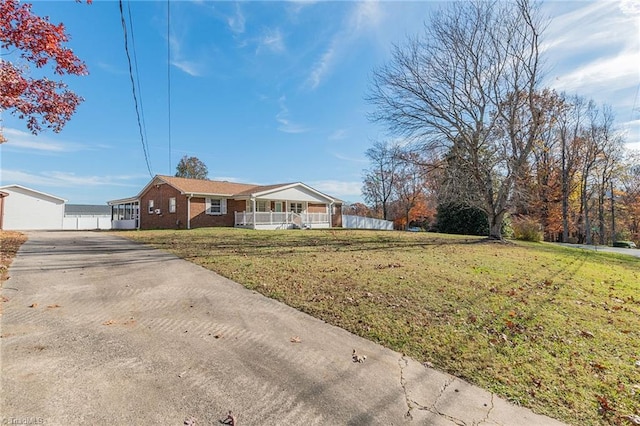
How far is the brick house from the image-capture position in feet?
74.1

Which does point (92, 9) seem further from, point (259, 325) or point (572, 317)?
point (572, 317)

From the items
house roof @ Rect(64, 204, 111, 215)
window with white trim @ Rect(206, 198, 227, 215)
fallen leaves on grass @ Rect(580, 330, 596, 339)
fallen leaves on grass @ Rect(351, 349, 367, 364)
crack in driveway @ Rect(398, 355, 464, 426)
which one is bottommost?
crack in driveway @ Rect(398, 355, 464, 426)

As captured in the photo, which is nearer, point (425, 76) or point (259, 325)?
point (259, 325)

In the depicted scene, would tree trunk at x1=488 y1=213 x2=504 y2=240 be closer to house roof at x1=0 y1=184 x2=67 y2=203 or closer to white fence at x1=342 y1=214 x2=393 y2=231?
white fence at x1=342 y1=214 x2=393 y2=231

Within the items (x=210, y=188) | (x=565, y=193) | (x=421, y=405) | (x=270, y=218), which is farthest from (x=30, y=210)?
(x=565, y=193)

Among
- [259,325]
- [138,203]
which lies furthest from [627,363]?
[138,203]

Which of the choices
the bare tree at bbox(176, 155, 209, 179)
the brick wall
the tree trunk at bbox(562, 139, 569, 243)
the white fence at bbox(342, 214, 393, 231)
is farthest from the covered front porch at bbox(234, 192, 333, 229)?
the bare tree at bbox(176, 155, 209, 179)

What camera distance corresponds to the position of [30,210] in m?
28.4

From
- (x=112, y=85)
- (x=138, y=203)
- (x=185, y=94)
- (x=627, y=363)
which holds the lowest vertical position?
(x=627, y=363)

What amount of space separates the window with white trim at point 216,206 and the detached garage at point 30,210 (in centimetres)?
1832

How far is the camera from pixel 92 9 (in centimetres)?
747

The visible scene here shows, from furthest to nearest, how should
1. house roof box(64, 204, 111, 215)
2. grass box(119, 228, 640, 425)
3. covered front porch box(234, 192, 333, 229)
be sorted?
1. house roof box(64, 204, 111, 215)
2. covered front porch box(234, 192, 333, 229)
3. grass box(119, 228, 640, 425)

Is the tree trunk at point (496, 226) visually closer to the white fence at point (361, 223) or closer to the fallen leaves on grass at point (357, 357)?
the fallen leaves on grass at point (357, 357)

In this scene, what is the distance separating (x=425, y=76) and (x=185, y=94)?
12.5 meters
